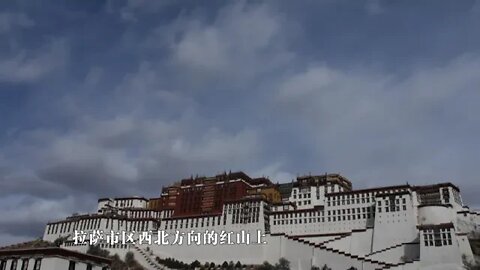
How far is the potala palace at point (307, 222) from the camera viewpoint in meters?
76.0

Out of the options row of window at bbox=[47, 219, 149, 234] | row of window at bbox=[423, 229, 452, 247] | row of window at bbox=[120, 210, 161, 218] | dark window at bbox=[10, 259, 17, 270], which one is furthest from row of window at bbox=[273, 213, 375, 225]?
dark window at bbox=[10, 259, 17, 270]

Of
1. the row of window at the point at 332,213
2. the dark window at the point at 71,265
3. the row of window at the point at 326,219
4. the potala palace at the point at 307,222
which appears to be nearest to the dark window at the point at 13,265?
the dark window at the point at 71,265

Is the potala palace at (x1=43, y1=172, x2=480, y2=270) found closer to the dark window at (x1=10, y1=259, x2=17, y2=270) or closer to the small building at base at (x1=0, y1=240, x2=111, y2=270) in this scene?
the small building at base at (x1=0, y1=240, x2=111, y2=270)

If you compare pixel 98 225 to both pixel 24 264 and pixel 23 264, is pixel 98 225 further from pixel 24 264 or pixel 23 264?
pixel 24 264

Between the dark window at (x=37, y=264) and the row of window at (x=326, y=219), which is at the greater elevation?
the row of window at (x=326, y=219)

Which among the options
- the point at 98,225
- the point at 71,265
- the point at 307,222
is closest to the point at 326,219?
the point at 307,222

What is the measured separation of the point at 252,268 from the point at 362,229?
21041 millimetres

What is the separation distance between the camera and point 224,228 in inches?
3853

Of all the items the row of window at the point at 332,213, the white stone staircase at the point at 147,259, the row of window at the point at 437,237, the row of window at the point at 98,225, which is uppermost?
the row of window at the point at 332,213

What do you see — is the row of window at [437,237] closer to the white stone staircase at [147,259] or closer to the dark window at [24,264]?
the white stone staircase at [147,259]

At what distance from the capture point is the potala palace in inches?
2992

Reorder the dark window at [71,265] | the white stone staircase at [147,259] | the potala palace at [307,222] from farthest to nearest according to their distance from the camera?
the white stone staircase at [147,259], the potala palace at [307,222], the dark window at [71,265]

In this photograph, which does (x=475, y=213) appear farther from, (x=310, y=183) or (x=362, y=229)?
(x=310, y=183)

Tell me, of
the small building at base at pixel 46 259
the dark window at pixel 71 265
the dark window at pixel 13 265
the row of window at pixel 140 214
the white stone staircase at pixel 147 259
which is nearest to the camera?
the small building at base at pixel 46 259
